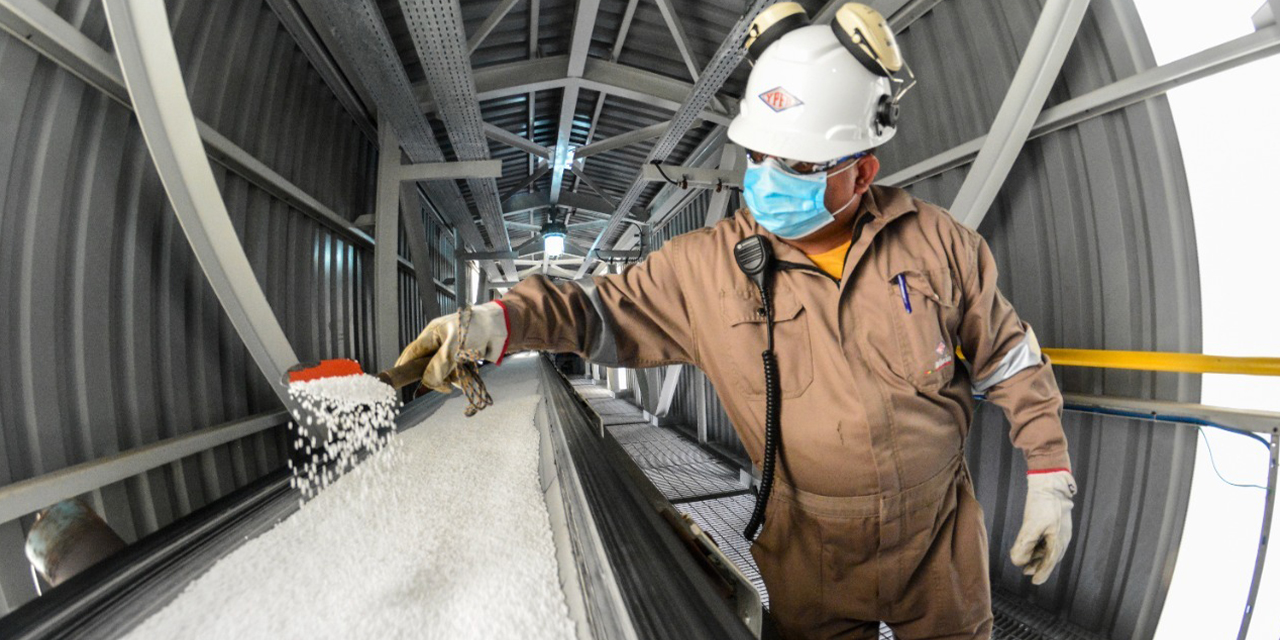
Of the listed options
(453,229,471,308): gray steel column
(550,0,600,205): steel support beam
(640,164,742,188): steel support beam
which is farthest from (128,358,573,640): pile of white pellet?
(453,229,471,308): gray steel column

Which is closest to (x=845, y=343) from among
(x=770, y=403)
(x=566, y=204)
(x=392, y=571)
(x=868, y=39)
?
(x=770, y=403)

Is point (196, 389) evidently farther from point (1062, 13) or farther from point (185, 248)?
point (1062, 13)

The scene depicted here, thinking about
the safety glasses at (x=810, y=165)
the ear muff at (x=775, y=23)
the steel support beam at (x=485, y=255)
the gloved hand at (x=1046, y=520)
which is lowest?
the gloved hand at (x=1046, y=520)

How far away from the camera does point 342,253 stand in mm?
3068

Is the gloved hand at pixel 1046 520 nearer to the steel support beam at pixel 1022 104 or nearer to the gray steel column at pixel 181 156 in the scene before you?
the steel support beam at pixel 1022 104

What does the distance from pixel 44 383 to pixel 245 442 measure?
2.76ft

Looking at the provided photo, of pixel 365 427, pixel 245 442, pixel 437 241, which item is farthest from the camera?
pixel 437 241

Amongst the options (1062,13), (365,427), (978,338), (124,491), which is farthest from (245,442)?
(1062,13)

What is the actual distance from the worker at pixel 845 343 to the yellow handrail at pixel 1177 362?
26.7 inches

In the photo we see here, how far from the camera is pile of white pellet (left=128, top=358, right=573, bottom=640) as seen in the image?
59cm

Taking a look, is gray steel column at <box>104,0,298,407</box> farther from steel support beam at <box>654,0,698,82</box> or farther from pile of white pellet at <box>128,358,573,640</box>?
steel support beam at <box>654,0,698,82</box>

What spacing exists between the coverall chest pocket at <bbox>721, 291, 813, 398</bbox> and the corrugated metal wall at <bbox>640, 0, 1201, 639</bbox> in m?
1.70

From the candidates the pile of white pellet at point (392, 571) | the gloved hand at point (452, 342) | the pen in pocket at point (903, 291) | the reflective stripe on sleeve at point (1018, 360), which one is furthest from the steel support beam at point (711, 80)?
the pile of white pellet at point (392, 571)

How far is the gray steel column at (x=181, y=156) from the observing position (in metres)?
1.19
